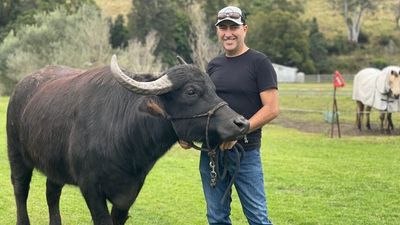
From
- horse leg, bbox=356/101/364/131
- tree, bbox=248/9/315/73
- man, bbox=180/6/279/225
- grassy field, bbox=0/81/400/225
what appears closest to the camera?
man, bbox=180/6/279/225

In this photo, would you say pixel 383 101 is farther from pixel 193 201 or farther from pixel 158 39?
pixel 158 39

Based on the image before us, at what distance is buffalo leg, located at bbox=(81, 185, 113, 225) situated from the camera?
18.2 feet

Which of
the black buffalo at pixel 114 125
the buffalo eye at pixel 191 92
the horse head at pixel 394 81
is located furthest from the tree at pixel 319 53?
the buffalo eye at pixel 191 92

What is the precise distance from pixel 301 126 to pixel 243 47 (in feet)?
62.8

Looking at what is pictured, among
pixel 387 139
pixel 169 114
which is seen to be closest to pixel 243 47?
pixel 169 114

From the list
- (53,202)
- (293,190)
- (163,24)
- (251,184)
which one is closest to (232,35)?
(251,184)

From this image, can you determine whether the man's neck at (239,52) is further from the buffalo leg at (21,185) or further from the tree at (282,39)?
the tree at (282,39)

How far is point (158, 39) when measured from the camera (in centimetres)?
6444

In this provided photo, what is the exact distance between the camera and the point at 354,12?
89438 millimetres

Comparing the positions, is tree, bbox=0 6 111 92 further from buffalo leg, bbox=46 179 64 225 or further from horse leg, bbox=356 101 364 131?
buffalo leg, bbox=46 179 64 225

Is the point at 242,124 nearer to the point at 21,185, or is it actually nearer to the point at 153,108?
the point at 153,108

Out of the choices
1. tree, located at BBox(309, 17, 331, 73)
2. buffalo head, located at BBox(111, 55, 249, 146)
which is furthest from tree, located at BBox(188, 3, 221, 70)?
buffalo head, located at BBox(111, 55, 249, 146)

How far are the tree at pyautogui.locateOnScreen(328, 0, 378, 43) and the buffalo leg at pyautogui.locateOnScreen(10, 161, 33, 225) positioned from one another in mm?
81291

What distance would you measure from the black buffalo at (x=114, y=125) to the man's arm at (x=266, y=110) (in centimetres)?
27
